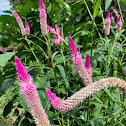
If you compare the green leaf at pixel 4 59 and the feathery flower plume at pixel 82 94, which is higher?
→ the green leaf at pixel 4 59

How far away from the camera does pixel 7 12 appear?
1.49 m

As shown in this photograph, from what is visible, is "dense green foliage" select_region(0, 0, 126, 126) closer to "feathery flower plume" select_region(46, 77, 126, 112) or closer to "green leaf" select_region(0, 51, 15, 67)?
"green leaf" select_region(0, 51, 15, 67)

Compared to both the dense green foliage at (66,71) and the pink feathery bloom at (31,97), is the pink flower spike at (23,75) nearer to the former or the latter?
the pink feathery bloom at (31,97)

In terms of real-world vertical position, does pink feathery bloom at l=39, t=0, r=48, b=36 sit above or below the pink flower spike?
above

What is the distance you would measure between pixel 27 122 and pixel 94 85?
1059mm

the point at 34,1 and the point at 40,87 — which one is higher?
the point at 34,1

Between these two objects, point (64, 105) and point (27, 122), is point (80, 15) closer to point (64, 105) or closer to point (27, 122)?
point (27, 122)

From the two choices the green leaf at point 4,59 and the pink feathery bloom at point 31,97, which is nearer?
the pink feathery bloom at point 31,97

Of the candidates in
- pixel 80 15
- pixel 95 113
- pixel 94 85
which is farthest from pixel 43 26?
pixel 80 15

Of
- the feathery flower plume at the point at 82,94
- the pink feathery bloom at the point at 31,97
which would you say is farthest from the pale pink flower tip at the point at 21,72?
the feathery flower plume at the point at 82,94

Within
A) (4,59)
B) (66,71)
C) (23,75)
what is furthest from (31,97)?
(66,71)

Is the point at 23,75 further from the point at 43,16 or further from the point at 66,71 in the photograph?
the point at 66,71

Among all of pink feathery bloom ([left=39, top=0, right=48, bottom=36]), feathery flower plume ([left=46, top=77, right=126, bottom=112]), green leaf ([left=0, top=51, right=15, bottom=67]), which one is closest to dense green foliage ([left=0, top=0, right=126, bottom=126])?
green leaf ([left=0, top=51, right=15, bottom=67])

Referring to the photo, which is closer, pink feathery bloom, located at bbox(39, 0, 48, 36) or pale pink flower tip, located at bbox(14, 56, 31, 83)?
pale pink flower tip, located at bbox(14, 56, 31, 83)
